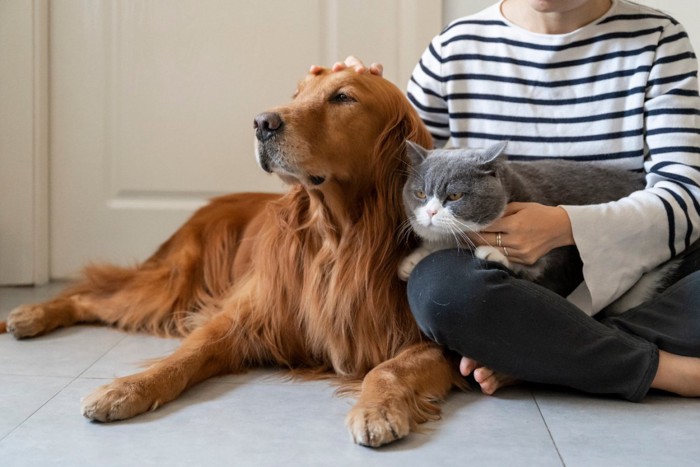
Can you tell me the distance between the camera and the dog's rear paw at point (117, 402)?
135 cm

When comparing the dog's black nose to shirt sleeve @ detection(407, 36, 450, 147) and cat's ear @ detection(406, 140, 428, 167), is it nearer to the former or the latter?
cat's ear @ detection(406, 140, 428, 167)

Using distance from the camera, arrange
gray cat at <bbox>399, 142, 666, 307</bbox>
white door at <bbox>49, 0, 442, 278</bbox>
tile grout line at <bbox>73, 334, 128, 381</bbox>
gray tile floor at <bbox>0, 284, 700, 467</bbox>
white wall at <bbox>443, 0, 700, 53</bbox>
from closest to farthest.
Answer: gray tile floor at <bbox>0, 284, 700, 467</bbox> → gray cat at <bbox>399, 142, 666, 307</bbox> → tile grout line at <bbox>73, 334, 128, 381</bbox> → white wall at <bbox>443, 0, 700, 53</bbox> → white door at <bbox>49, 0, 442, 278</bbox>

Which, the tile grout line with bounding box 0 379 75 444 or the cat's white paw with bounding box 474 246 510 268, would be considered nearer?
the tile grout line with bounding box 0 379 75 444

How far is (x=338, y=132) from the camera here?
4.99 feet

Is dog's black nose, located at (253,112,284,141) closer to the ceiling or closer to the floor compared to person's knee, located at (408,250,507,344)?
closer to the ceiling

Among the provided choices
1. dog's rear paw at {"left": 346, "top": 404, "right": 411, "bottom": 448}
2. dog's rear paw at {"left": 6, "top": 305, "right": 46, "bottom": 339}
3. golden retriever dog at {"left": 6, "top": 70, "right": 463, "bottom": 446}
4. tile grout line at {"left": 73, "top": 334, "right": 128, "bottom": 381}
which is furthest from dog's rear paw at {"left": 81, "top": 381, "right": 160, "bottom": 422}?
dog's rear paw at {"left": 6, "top": 305, "right": 46, "bottom": 339}

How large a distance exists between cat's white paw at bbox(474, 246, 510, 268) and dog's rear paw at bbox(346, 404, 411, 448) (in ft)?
1.09

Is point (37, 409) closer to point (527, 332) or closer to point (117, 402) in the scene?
point (117, 402)

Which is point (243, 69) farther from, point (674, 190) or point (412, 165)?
point (674, 190)

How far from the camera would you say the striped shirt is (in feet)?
5.10

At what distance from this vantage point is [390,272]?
1.61m

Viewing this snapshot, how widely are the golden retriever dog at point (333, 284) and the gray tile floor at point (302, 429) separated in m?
0.05

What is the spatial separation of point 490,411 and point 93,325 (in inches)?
45.5

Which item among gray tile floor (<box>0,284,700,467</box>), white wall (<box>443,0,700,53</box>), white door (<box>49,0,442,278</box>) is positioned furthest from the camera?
white door (<box>49,0,442,278</box>)
